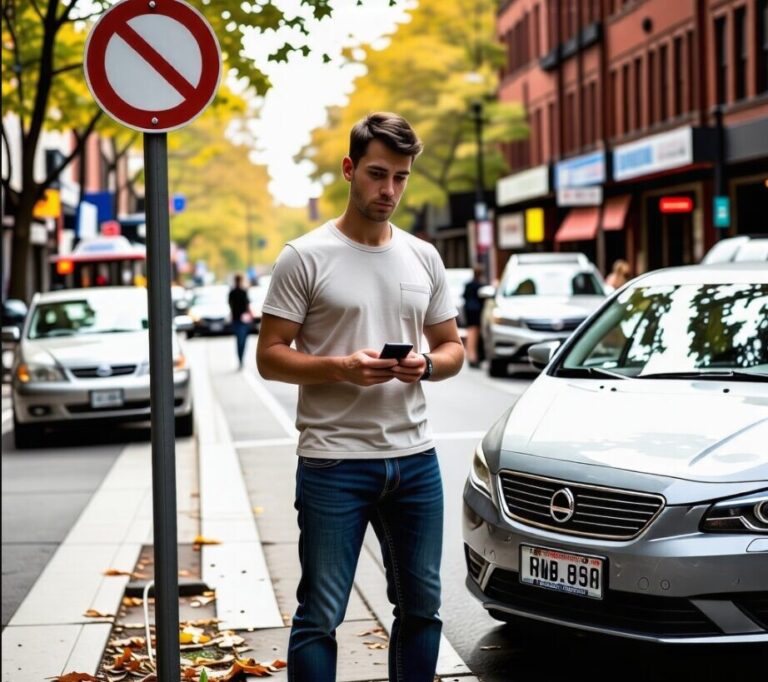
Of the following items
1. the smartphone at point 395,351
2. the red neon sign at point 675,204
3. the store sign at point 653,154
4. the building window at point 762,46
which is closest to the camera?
the smartphone at point 395,351

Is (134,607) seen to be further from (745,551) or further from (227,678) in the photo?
(745,551)

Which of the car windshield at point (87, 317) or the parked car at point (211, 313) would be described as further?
the parked car at point (211, 313)

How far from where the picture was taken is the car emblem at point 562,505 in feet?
17.5

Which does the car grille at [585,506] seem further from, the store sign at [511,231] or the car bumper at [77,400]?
the store sign at [511,231]

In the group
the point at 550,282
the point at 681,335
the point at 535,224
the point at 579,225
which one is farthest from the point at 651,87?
the point at 681,335

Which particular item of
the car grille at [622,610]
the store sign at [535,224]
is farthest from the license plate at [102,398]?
the store sign at [535,224]

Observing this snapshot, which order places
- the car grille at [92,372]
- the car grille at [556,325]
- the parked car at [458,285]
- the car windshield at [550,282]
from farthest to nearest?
the parked car at [458,285], the car windshield at [550,282], the car grille at [556,325], the car grille at [92,372]

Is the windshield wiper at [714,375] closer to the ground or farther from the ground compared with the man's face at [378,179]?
closer to the ground

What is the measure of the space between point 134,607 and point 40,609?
472 mm

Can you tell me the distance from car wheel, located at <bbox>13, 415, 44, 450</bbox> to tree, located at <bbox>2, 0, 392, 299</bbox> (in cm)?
438

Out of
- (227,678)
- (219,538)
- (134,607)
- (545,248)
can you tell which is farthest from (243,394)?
(545,248)

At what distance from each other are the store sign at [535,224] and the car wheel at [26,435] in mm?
39773

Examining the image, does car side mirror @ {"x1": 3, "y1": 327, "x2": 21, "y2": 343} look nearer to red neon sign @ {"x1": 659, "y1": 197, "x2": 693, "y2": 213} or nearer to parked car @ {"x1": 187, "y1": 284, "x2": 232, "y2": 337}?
red neon sign @ {"x1": 659, "y1": 197, "x2": 693, "y2": 213}

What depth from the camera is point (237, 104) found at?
24094 millimetres
